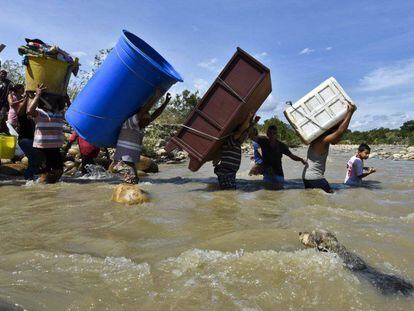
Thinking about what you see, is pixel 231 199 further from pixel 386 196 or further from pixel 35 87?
pixel 35 87

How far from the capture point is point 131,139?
640cm

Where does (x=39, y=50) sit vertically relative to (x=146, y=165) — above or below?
above

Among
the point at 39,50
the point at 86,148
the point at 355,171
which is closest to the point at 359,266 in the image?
the point at 355,171

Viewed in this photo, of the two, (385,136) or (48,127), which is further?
(385,136)

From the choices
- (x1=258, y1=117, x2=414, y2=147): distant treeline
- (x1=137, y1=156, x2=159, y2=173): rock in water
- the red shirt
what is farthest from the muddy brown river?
(x1=258, y1=117, x2=414, y2=147): distant treeline

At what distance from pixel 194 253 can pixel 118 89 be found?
3.67 m

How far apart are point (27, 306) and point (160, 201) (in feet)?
10.3

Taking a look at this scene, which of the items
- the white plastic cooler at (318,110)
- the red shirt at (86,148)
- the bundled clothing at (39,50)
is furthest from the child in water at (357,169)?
the bundled clothing at (39,50)

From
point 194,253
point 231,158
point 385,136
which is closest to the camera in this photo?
point 194,253

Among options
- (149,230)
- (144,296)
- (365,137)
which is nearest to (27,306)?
(144,296)

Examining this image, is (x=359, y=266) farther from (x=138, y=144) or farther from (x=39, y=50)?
(x=39, y=50)

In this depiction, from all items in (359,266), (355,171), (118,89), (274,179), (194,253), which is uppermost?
(118,89)

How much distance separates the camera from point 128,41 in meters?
5.85

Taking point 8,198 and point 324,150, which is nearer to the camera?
point 8,198
